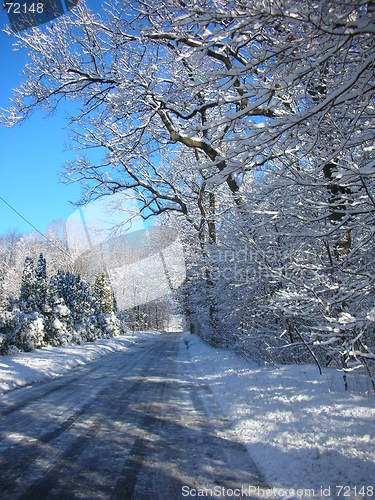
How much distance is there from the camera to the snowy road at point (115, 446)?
3.00m

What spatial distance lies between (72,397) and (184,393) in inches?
90.8

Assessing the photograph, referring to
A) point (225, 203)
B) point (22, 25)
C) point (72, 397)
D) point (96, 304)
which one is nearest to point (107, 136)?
point (22, 25)

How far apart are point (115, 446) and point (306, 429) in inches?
91.7

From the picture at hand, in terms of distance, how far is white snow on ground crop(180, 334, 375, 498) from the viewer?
2959 mm

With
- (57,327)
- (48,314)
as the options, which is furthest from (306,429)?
(48,314)

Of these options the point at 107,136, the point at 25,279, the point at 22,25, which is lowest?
the point at 25,279

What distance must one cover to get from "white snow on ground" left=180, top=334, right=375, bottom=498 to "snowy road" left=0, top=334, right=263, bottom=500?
28cm

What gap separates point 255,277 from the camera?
802 cm

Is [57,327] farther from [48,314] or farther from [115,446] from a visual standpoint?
[115,446]

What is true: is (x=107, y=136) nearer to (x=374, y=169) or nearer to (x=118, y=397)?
(x=118, y=397)

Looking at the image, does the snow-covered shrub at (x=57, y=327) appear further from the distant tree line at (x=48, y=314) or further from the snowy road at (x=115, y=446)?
the snowy road at (x=115, y=446)

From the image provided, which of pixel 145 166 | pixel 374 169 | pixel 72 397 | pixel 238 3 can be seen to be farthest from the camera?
pixel 145 166

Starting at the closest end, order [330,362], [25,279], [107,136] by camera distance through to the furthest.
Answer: [330,362] < [107,136] < [25,279]

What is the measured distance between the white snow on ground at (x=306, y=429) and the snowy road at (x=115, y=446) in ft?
0.92
